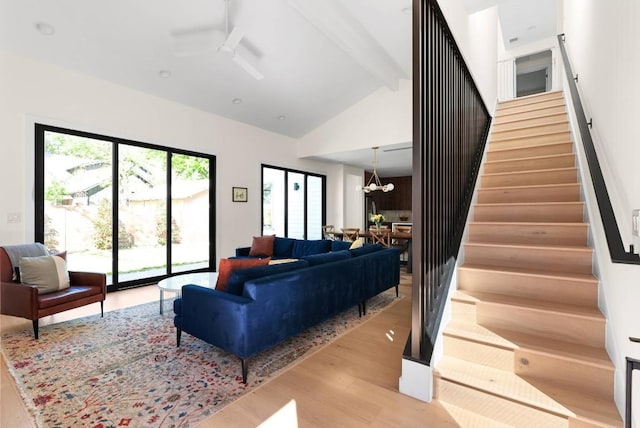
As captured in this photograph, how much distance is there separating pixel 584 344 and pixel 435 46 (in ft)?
7.64

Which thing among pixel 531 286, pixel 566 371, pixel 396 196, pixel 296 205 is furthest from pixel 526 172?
pixel 396 196

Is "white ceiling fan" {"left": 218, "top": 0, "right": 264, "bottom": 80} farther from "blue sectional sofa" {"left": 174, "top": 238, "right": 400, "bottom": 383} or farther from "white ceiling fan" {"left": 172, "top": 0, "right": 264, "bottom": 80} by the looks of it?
"blue sectional sofa" {"left": 174, "top": 238, "right": 400, "bottom": 383}

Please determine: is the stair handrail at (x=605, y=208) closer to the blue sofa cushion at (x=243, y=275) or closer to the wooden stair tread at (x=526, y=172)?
the wooden stair tread at (x=526, y=172)

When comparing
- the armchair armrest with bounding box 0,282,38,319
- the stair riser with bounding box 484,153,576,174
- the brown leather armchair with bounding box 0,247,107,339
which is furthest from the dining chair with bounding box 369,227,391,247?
the armchair armrest with bounding box 0,282,38,319

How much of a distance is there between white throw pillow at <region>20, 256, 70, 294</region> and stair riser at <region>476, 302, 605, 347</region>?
4123mm

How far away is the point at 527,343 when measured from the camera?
6.32ft

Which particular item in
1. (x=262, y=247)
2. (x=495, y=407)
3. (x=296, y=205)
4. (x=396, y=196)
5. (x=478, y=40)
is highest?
(x=478, y=40)

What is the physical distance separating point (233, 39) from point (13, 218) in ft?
11.4

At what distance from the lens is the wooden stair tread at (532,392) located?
1.53m

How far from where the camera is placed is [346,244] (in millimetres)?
5012

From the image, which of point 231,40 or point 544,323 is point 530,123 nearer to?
point 544,323

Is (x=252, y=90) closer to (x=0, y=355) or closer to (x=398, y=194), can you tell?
(x=0, y=355)

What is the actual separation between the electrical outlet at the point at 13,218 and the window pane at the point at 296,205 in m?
5.13

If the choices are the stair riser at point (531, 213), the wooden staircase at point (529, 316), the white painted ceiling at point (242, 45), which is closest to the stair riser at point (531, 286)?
the wooden staircase at point (529, 316)
